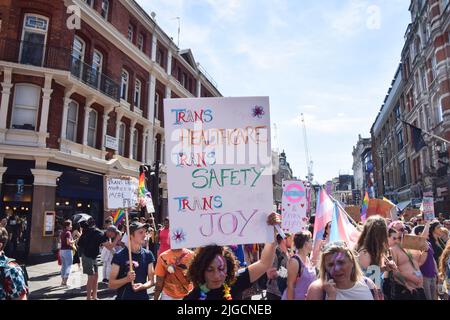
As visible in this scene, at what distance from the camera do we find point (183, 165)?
3.15 meters

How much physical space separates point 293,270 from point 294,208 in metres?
5.08

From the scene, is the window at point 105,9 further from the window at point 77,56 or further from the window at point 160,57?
the window at point 160,57

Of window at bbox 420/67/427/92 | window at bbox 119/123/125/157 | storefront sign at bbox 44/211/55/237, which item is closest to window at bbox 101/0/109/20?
window at bbox 119/123/125/157

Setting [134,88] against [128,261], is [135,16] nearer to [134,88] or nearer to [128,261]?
[134,88]

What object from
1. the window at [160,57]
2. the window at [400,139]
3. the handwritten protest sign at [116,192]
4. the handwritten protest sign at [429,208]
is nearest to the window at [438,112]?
the window at [400,139]

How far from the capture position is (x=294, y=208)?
8961 mm

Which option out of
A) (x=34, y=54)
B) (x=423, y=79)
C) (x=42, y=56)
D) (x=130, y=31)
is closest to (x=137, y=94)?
(x=130, y=31)

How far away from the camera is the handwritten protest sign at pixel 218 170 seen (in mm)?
3031

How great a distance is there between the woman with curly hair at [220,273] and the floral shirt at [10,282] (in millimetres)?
1562

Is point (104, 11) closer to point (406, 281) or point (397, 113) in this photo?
point (406, 281)

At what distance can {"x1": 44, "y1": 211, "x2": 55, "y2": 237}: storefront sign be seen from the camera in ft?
47.0
